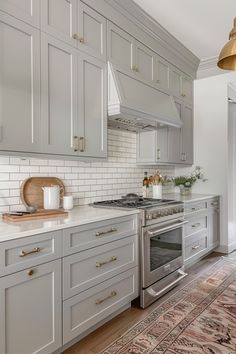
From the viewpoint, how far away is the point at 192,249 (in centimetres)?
355

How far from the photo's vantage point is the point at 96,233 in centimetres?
202

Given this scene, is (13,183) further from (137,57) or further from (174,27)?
(174,27)

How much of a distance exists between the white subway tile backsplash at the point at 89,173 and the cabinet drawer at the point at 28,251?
66 centimetres

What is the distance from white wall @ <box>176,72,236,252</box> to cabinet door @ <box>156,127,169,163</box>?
983mm

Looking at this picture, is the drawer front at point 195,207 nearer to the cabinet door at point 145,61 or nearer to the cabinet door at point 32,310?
the cabinet door at point 145,61

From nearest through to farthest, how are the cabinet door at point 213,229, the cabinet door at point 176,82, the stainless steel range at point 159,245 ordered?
the stainless steel range at point 159,245 → the cabinet door at point 176,82 → the cabinet door at point 213,229

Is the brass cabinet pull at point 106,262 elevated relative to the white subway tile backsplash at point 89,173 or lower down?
lower down

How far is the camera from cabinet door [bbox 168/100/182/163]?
3.83 m

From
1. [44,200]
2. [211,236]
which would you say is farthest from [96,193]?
[211,236]

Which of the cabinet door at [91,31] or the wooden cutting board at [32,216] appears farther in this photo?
the cabinet door at [91,31]

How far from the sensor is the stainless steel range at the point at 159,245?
8.24 feet

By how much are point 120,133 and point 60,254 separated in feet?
6.48

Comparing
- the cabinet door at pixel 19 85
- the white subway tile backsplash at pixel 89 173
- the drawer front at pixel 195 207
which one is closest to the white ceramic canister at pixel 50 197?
the white subway tile backsplash at pixel 89 173

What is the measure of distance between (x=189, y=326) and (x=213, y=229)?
2.13m
